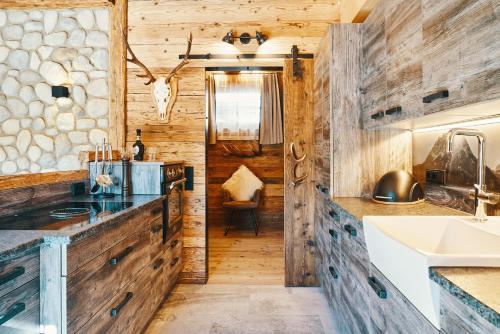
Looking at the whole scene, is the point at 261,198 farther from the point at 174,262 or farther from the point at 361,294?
the point at 361,294

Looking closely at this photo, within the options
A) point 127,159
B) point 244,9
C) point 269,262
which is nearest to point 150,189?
point 127,159

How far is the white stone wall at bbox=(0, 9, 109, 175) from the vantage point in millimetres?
3359

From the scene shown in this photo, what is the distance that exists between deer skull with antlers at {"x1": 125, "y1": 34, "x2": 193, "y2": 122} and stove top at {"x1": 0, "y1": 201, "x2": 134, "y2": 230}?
50.1 inches

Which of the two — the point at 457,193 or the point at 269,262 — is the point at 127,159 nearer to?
the point at 269,262

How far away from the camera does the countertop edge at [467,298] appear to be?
0.61 meters

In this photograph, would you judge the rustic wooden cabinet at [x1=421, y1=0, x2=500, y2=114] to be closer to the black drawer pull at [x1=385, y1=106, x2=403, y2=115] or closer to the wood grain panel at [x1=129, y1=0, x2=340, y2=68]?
the black drawer pull at [x1=385, y1=106, x2=403, y2=115]

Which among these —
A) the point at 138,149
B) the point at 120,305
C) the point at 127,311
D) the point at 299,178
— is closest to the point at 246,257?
the point at 299,178

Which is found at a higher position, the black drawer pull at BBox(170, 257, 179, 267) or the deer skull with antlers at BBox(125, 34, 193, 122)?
the deer skull with antlers at BBox(125, 34, 193, 122)

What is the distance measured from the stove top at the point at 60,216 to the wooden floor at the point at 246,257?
1.59 m

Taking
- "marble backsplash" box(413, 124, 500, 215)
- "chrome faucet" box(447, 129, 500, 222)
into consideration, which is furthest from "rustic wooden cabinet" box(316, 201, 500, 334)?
"marble backsplash" box(413, 124, 500, 215)

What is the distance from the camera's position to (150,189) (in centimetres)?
258

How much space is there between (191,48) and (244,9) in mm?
674

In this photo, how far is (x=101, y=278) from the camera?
150 centimetres

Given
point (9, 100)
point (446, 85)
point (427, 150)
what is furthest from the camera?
point (9, 100)
